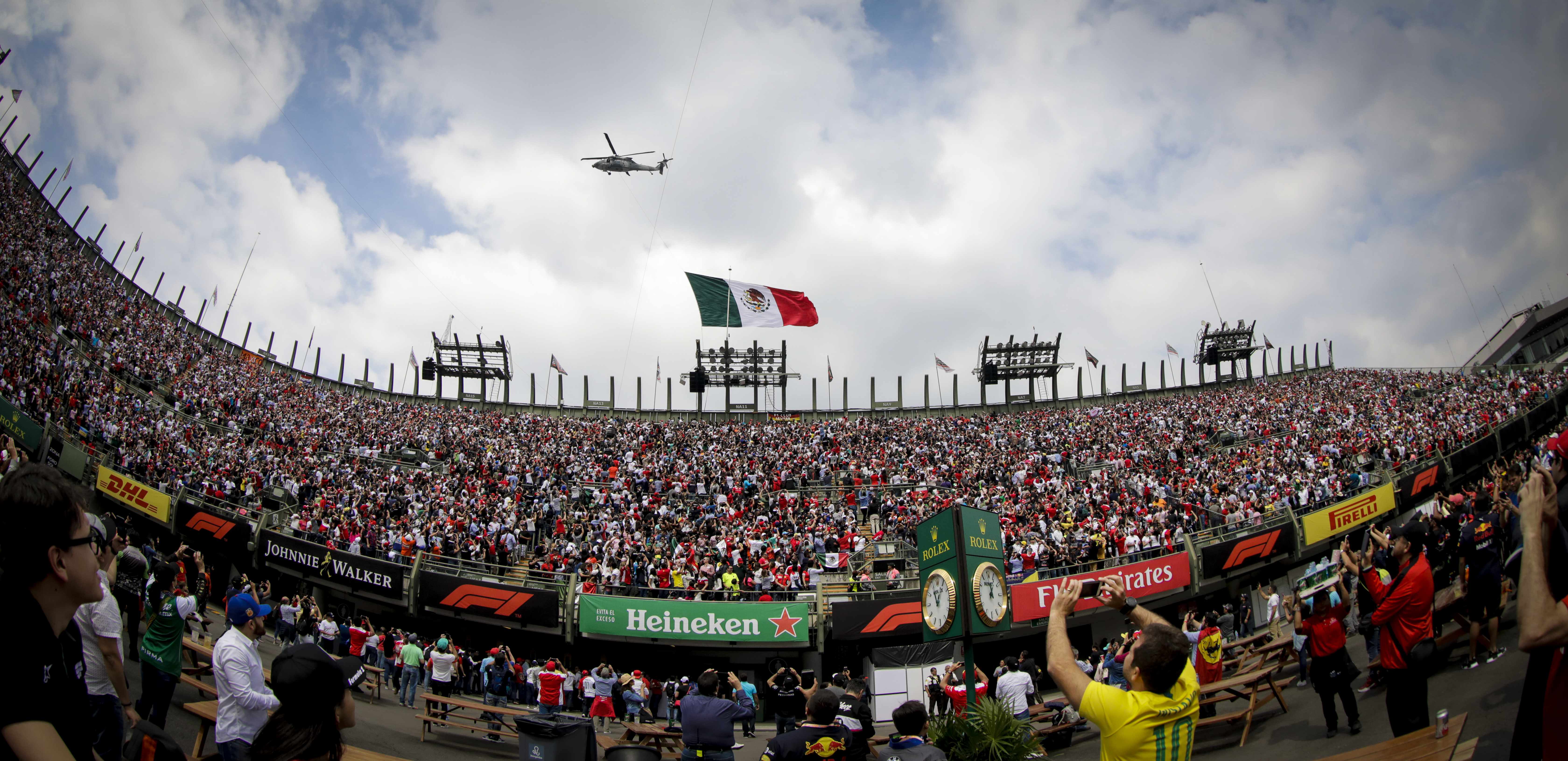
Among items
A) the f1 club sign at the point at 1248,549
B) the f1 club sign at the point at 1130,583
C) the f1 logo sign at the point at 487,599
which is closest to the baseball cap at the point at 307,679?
the f1 club sign at the point at 1130,583

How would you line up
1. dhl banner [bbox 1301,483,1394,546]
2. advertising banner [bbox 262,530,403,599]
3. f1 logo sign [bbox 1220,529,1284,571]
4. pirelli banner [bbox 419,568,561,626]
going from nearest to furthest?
pirelli banner [bbox 419,568,561,626] < advertising banner [bbox 262,530,403,599] < f1 logo sign [bbox 1220,529,1284,571] < dhl banner [bbox 1301,483,1394,546]

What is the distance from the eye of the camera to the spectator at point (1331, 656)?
25.5ft

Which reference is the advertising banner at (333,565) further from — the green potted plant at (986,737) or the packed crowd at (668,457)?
the green potted plant at (986,737)

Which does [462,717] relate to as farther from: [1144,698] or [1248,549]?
[1248,549]

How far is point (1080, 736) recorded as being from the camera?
12.6 metres

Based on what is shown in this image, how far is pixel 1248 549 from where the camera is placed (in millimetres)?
21844

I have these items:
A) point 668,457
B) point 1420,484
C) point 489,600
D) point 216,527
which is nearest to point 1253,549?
point 1420,484

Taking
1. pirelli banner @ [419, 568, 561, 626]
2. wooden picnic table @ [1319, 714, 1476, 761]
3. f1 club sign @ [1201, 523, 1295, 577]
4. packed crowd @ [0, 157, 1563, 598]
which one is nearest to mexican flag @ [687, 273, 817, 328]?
packed crowd @ [0, 157, 1563, 598]

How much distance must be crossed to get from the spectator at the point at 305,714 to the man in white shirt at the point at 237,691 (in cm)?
304

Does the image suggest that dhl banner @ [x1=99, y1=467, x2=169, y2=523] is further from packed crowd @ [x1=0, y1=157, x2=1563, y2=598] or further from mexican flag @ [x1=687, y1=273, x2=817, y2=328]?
mexican flag @ [x1=687, y1=273, x2=817, y2=328]

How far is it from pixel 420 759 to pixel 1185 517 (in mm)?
22344

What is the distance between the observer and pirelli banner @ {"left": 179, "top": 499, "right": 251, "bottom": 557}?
22828 millimetres

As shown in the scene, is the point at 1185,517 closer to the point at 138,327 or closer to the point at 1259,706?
the point at 1259,706

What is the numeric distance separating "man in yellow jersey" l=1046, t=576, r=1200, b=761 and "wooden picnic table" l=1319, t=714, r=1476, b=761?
7.20 ft
